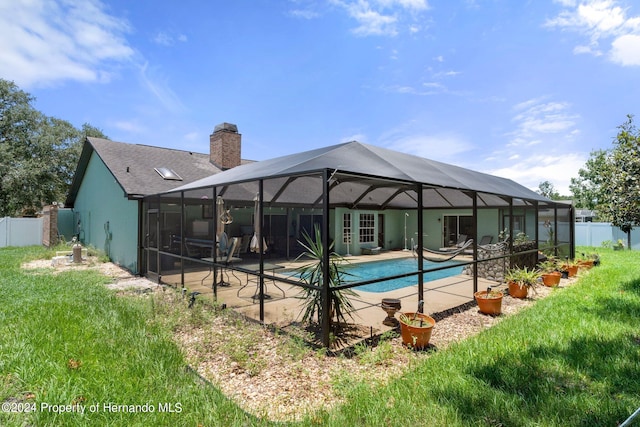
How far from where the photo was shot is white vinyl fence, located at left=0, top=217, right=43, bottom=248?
15570 mm

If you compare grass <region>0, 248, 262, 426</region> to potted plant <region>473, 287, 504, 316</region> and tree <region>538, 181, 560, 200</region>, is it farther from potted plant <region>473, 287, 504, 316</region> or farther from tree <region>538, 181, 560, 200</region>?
tree <region>538, 181, 560, 200</region>

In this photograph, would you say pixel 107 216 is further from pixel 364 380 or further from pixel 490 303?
pixel 490 303

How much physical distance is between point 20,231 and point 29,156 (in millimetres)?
10163

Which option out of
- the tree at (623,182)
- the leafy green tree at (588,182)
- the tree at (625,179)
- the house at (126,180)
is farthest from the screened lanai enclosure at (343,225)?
the leafy green tree at (588,182)

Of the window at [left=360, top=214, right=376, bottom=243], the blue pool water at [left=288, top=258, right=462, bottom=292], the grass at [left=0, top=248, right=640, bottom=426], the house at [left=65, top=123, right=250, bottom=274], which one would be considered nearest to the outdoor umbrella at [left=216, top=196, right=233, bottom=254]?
the grass at [left=0, top=248, right=640, bottom=426]

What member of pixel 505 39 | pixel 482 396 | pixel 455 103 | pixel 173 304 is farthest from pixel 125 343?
pixel 455 103

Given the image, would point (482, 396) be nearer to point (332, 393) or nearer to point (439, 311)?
point (332, 393)

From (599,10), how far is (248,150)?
16.6 m

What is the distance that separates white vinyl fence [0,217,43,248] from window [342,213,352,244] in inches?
610

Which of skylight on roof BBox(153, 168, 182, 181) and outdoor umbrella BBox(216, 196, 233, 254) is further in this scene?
skylight on roof BBox(153, 168, 182, 181)

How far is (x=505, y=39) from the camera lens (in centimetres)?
771

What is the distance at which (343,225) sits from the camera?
13.9m

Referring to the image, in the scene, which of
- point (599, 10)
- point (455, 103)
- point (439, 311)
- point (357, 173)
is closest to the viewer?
point (357, 173)

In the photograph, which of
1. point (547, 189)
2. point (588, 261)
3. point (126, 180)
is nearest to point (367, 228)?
point (588, 261)
